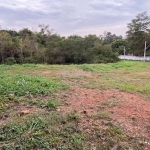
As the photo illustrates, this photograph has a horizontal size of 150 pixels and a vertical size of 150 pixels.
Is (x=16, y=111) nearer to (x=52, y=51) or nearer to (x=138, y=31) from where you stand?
(x=52, y=51)

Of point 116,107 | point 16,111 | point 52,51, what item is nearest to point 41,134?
point 16,111

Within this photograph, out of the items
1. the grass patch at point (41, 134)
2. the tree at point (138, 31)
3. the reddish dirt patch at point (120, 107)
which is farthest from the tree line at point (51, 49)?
the grass patch at point (41, 134)

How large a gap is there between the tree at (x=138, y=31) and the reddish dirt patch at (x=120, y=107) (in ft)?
55.8

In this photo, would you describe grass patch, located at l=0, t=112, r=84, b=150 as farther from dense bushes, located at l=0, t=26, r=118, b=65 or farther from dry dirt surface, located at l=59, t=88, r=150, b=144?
dense bushes, located at l=0, t=26, r=118, b=65

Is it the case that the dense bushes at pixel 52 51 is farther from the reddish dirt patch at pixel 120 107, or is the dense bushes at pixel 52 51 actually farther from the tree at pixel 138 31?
the reddish dirt patch at pixel 120 107

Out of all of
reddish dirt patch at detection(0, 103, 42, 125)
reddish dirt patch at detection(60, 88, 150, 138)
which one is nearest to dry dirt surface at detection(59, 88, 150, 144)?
reddish dirt patch at detection(60, 88, 150, 138)

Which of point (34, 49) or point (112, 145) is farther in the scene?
point (34, 49)

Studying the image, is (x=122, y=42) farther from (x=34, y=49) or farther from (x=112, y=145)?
(x=112, y=145)

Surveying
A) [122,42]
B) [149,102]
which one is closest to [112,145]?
[149,102]

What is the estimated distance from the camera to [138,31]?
19422 mm

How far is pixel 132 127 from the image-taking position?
86.0 inches

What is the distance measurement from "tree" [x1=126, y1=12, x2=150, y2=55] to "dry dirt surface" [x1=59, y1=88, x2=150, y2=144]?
1702 cm

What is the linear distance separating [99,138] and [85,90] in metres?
2.07

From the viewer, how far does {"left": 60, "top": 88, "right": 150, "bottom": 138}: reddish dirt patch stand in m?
2.23
